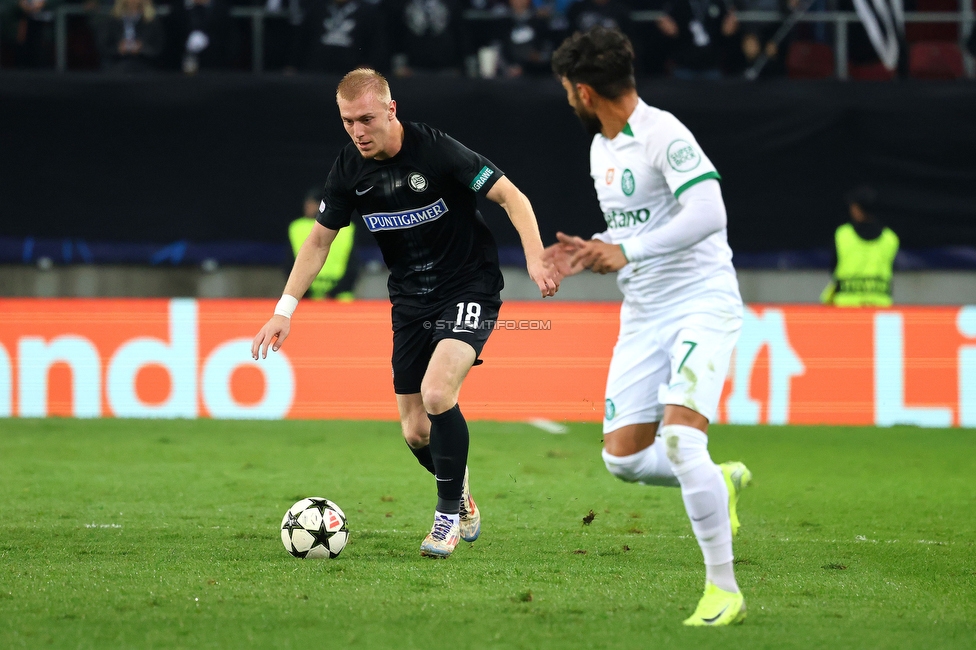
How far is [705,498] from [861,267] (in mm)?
9175

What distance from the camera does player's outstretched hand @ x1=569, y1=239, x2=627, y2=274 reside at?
428 centimetres

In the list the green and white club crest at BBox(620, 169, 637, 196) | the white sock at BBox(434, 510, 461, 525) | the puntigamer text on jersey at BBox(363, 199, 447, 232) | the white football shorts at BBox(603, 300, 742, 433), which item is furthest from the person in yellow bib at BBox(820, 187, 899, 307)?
the green and white club crest at BBox(620, 169, 637, 196)

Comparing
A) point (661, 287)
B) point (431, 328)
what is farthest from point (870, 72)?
point (661, 287)

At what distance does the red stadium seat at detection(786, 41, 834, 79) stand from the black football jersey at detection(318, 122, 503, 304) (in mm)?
9483

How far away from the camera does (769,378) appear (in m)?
11.8

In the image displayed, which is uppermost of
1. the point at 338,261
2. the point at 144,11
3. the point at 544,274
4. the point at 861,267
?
the point at 544,274

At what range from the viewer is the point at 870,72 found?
1458 cm

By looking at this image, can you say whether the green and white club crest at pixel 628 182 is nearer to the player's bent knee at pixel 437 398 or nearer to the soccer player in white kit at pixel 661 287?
the soccer player in white kit at pixel 661 287

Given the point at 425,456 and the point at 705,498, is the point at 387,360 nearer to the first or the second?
the point at 425,456

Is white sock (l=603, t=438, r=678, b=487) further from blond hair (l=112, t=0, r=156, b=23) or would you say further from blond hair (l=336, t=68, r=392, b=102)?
blond hair (l=112, t=0, r=156, b=23)

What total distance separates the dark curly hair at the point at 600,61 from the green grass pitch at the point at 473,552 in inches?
76.6

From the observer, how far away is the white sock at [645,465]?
4.75 metres

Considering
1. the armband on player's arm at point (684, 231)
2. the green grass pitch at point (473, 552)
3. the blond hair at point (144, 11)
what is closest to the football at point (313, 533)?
the green grass pitch at point (473, 552)

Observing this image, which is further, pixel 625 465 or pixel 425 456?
pixel 425 456
